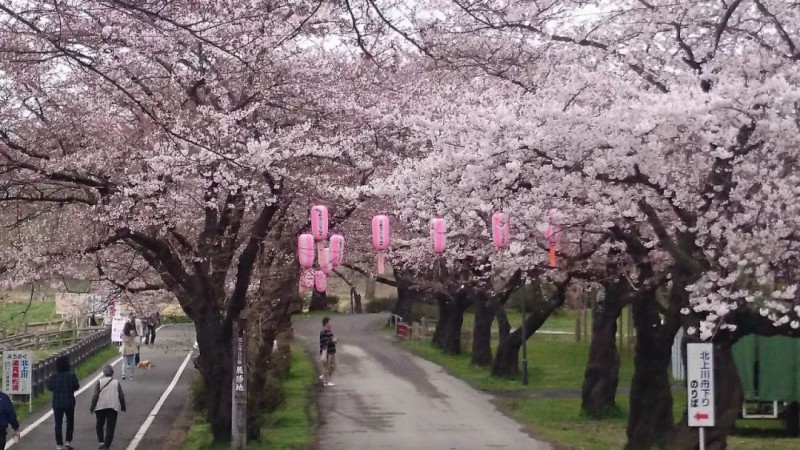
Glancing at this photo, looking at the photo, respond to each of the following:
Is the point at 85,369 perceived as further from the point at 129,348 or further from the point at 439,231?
the point at 439,231

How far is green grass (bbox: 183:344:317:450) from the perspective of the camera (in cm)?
1647

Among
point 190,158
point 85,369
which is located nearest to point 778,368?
point 190,158

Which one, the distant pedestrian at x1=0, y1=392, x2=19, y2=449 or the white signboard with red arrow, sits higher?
the white signboard with red arrow

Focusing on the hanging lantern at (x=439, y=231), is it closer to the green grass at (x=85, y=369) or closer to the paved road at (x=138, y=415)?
the paved road at (x=138, y=415)

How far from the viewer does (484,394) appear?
2498cm

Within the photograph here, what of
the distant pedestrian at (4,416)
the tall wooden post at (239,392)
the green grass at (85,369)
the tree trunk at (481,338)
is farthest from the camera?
the tree trunk at (481,338)

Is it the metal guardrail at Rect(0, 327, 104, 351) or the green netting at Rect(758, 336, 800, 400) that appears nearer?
the green netting at Rect(758, 336, 800, 400)

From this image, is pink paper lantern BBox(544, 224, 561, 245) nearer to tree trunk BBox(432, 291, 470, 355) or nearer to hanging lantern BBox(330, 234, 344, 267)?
hanging lantern BBox(330, 234, 344, 267)

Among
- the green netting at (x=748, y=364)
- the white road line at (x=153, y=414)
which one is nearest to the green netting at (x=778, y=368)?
the green netting at (x=748, y=364)

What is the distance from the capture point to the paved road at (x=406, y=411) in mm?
17469

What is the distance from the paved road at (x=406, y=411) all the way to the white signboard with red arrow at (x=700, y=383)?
597cm

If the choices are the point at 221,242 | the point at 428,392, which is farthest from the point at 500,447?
the point at 428,392

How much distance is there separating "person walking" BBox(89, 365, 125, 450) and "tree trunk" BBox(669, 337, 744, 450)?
29.4 ft

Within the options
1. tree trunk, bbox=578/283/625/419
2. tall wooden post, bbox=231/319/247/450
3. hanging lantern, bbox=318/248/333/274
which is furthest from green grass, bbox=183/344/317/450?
tree trunk, bbox=578/283/625/419
